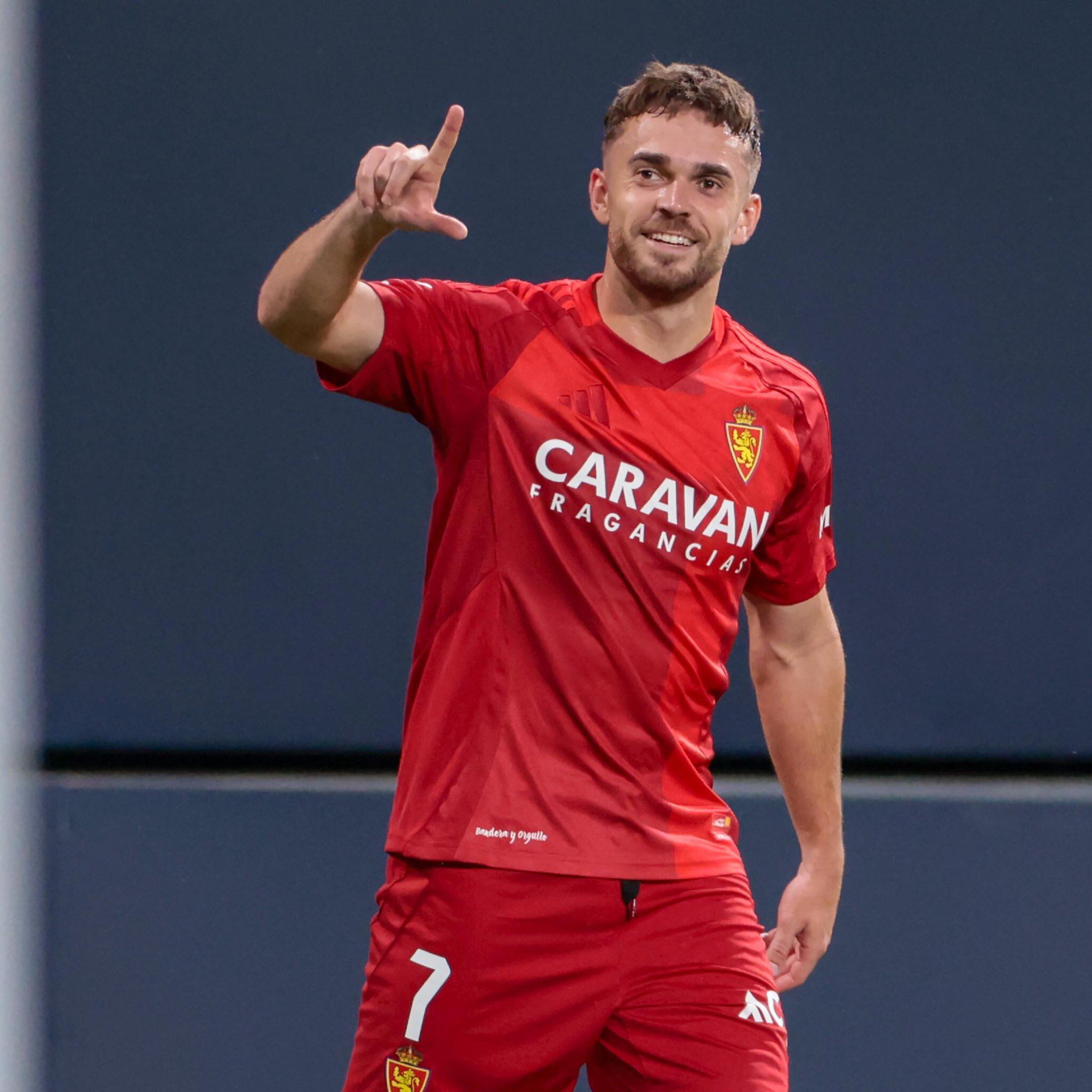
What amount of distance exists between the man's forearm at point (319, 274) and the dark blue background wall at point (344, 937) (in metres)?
1.16

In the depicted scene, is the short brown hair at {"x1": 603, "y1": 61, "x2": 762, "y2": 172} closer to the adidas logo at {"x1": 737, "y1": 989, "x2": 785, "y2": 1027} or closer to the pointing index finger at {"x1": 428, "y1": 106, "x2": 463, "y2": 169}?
the pointing index finger at {"x1": 428, "y1": 106, "x2": 463, "y2": 169}

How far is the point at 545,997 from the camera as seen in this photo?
185cm

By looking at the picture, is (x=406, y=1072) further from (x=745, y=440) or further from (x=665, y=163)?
(x=665, y=163)

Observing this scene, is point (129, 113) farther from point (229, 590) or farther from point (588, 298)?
point (588, 298)

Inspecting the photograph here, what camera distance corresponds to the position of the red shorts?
1.85m

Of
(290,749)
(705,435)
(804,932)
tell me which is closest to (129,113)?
(290,749)

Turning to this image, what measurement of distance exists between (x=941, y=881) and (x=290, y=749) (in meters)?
1.10

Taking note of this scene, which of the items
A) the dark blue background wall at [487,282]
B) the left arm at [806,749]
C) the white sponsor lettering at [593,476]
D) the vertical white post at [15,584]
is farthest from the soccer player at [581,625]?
the vertical white post at [15,584]

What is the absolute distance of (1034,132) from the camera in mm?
2805

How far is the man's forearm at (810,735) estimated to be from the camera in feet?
7.25

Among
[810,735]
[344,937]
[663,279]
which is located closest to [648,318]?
[663,279]

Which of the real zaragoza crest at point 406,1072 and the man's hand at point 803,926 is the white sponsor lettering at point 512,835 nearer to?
the real zaragoza crest at point 406,1072

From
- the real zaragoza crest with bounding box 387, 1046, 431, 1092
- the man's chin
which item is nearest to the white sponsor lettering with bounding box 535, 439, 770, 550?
the man's chin

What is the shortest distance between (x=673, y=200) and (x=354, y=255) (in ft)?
1.48
